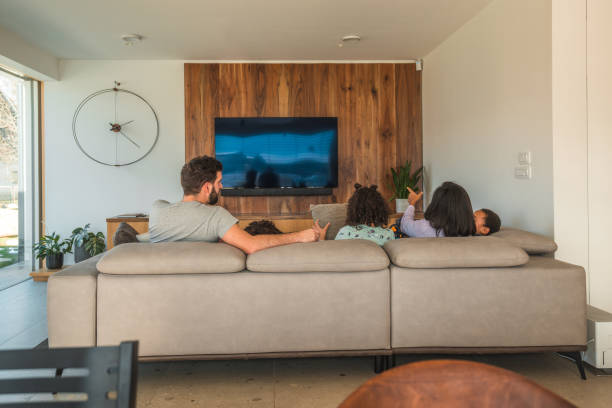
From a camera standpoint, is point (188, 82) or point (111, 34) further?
point (188, 82)

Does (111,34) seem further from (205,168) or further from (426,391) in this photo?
(426,391)

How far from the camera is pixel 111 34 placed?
4.20 m

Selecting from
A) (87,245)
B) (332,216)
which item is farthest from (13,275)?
(332,216)

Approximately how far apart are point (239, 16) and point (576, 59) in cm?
254

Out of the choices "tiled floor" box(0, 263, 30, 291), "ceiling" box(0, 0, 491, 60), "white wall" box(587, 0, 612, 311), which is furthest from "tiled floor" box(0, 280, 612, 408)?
"tiled floor" box(0, 263, 30, 291)

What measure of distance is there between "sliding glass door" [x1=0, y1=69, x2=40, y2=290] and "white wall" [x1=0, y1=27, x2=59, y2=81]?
0.24 metres

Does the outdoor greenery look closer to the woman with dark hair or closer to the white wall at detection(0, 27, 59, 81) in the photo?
the white wall at detection(0, 27, 59, 81)

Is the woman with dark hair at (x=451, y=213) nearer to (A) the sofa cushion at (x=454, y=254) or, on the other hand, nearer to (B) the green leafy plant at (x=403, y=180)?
(A) the sofa cushion at (x=454, y=254)

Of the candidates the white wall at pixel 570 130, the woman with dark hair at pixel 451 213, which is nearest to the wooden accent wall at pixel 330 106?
the white wall at pixel 570 130

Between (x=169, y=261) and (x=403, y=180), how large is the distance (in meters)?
3.59

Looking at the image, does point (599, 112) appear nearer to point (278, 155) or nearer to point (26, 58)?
point (278, 155)

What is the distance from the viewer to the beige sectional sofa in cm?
189

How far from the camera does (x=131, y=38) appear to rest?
14.0 ft

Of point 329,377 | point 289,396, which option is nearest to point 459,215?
point 329,377
